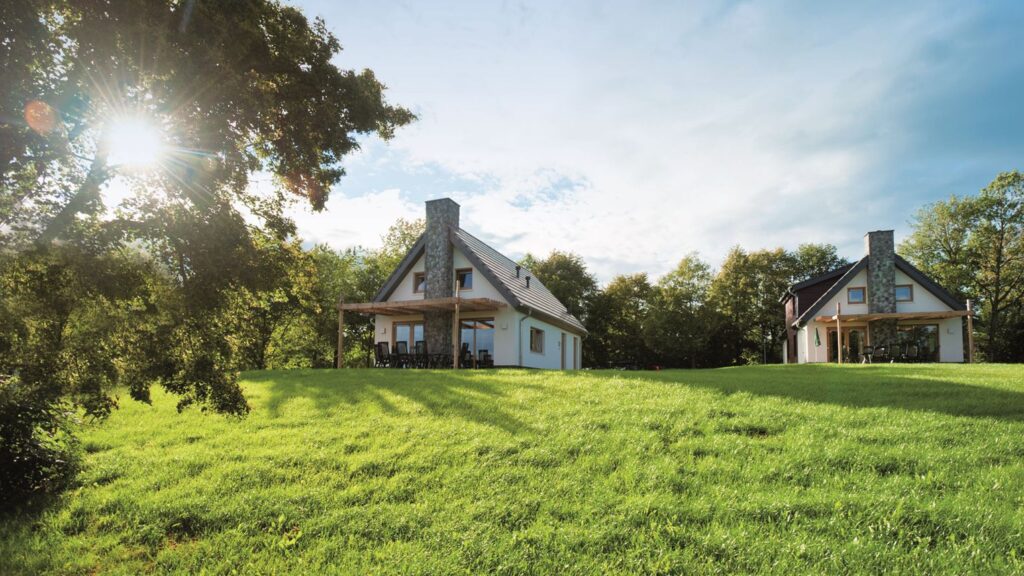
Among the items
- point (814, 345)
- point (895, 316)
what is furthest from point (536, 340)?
point (895, 316)

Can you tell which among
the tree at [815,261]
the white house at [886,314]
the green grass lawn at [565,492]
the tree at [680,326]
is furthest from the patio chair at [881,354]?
the tree at [815,261]

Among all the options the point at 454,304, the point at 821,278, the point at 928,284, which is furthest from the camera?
the point at 821,278

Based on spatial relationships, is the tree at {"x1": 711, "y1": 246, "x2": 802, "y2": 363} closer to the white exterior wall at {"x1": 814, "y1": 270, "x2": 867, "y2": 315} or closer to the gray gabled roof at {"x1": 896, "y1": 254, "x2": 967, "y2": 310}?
the white exterior wall at {"x1": 814, "y1": 270, "x2": 867, "y2": 315}

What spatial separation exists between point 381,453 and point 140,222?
146 inches

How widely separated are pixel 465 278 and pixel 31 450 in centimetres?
1588

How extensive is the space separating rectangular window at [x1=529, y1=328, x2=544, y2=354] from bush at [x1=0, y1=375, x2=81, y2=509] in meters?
16.4

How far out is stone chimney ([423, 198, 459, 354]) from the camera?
20.6m

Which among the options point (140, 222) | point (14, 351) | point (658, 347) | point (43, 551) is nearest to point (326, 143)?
point (140, 222)

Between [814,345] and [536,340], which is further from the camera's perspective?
[814,345]

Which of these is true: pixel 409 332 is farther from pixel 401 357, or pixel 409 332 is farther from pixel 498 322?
pixel 498 322

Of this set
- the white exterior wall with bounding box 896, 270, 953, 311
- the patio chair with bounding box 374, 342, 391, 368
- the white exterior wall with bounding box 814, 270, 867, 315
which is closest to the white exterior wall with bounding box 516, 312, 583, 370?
the patio chair with bounding box 374, 342, 391, 368

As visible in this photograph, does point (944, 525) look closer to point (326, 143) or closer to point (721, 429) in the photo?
point (721, 429)

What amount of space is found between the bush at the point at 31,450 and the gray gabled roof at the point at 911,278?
2752cm

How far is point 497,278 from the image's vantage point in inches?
788
